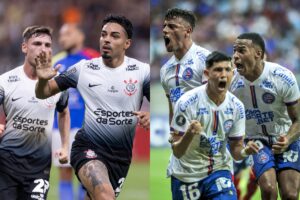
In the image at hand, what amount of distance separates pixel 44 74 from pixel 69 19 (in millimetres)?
15942

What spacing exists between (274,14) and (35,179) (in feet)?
57.5

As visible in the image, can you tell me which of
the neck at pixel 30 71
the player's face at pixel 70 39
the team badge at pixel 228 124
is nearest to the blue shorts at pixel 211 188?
the team badge at pixel 228 124

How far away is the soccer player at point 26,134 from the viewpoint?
8.62m

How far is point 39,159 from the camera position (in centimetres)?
881

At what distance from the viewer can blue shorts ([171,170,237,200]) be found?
311 inches

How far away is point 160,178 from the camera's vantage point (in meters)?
16.8

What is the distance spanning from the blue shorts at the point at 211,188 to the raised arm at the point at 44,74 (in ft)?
5.04

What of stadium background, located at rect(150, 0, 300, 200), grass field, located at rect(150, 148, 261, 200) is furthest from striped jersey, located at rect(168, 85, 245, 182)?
stadium background, located at rect(150, 0, 300, 200)

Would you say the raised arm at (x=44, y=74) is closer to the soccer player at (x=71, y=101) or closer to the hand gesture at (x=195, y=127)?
the hand gesture at (x=195, y=127)

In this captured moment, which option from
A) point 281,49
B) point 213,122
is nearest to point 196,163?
point 213,122

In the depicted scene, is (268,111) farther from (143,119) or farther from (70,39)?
(70,39)

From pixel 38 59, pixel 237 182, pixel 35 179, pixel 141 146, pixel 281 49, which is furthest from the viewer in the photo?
pixel 281 49

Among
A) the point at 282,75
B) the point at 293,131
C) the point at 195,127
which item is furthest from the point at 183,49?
the point at 195,127

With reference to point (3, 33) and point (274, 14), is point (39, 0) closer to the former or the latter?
point (3, 33)
